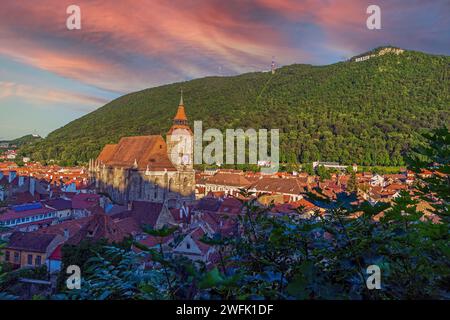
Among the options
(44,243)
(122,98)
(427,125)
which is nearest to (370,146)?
(427,125)

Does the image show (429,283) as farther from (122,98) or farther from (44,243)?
(122,98)

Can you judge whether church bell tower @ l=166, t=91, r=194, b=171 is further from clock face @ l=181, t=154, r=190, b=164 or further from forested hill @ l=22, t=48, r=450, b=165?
forested hill @ l=22, t=48, r=450, b=165

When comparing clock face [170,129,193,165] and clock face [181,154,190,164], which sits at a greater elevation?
clock face [170,129,193,165]

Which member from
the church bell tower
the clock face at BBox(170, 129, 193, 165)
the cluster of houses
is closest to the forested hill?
the cluster of houses

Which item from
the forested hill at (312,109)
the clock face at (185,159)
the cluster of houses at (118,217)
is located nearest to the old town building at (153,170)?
the clock face at (185,159)

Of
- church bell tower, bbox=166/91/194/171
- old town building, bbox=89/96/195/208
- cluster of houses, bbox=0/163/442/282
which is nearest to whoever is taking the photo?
cluster of houses, bbox=0/163/442/282

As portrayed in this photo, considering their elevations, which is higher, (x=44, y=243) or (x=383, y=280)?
(x=383, y=280)

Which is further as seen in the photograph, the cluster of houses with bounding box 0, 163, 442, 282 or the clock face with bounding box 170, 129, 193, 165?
the clock face with bounding box 170, 129, 193, 165

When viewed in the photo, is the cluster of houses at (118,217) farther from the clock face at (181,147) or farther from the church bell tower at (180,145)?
the clock face at (181,147)
